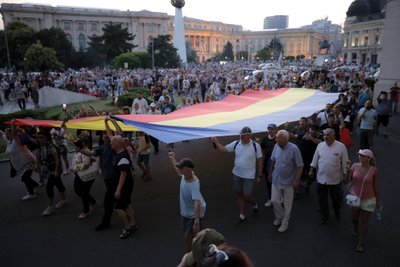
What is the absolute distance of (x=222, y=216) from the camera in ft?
19.2

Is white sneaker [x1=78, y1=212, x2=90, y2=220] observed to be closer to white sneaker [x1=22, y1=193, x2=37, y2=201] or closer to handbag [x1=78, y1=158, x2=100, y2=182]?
handbag [x1=78, y1=158, x2=100, y2=182]

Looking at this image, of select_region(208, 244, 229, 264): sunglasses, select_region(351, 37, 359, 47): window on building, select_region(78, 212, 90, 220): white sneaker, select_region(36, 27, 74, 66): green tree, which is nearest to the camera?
select_region(208, 244, 229, 264): sunglasses

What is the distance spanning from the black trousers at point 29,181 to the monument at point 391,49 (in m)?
15.5

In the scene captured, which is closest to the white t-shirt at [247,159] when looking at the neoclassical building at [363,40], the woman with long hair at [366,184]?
the woman with long hair at [366,184]

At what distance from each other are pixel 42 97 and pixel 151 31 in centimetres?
8476

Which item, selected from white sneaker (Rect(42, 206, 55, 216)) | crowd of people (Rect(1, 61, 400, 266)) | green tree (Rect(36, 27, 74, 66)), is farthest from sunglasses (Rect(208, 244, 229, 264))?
green tree (Rect(36, 27, 74, 66))

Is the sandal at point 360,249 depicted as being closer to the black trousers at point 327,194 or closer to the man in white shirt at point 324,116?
the black trousers at point 327,194

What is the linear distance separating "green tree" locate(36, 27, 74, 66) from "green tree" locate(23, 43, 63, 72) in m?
16.5

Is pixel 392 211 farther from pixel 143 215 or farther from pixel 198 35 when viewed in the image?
pixel 198 35

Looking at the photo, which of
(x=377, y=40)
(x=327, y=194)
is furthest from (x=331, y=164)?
(x=377, y=40)

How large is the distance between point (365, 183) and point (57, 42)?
55.9 m

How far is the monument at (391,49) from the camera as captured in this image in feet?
48.1

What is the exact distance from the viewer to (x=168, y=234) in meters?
5.29

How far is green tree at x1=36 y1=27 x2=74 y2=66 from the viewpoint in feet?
165
